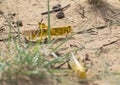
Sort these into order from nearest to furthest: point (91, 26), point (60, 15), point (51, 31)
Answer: point (51, 31) < point (91, 26) < point (60, 15)

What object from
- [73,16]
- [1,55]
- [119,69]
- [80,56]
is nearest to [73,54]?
[80,56]

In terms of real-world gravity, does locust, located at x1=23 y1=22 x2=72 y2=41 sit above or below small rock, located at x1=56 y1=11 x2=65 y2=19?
below

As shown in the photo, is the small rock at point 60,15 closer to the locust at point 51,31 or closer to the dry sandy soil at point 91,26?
the dry sandy soil at point 91,26

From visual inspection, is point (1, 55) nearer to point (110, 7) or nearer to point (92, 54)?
point (92, 54)

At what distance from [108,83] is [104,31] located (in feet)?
2.38

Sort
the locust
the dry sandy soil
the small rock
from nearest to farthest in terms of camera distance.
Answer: the dry sandy soil → the locust → the small rock

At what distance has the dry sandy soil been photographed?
173 centimetres

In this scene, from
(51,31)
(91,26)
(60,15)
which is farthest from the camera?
(60,15)

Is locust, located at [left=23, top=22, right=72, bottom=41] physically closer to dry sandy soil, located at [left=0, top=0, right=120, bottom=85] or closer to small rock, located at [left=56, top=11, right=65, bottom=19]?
dry sandy soil, located at [left=0, top=0, right=120, bottom=85]

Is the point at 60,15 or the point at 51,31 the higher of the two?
the point at 60,15

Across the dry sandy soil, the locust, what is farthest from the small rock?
the locust

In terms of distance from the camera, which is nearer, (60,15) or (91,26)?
(91,26)

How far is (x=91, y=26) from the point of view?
7.54 feet

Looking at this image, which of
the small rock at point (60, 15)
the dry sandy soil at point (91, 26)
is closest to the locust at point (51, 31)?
the dry sandy soil at point (91, 26)
